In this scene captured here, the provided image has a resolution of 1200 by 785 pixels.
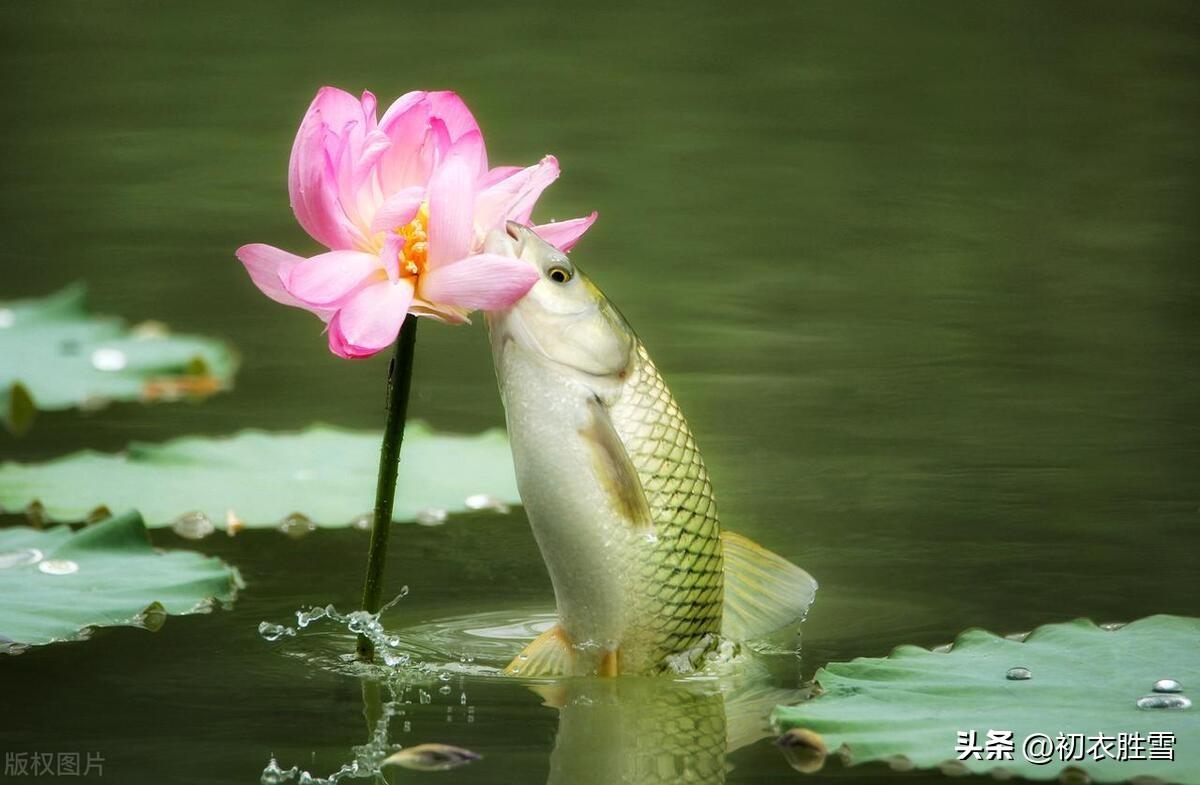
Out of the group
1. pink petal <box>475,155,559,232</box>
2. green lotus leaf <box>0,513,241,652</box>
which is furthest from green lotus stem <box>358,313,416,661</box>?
green lotus leaf <box>0,513,241,652</box>

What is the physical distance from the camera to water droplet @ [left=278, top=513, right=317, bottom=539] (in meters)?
3.46

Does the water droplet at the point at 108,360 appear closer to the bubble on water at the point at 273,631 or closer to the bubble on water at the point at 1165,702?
the bubble on water at the point at 273,631

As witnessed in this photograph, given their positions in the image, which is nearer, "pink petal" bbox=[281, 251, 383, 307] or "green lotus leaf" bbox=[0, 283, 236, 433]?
"pink petal" bbox=[281, 251, 383, 307]

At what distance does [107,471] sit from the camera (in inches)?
144

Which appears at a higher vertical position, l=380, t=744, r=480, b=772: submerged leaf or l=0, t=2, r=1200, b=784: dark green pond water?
l=0, t=2, r=1200, b=784: dark green pond water

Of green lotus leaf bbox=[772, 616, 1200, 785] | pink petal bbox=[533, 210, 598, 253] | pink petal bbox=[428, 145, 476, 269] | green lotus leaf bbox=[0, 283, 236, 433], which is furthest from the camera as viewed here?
green lotus leaf bbox=[0, 283, 236, 433]

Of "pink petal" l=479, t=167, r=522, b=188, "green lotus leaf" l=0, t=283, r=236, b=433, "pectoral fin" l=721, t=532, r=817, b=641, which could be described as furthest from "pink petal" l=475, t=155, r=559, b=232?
"green lotus leaf" l=0, t=283, r=236, b=433

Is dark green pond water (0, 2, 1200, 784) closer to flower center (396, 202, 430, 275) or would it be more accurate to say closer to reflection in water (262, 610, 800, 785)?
reflection in water (262, 610, 800, 785)

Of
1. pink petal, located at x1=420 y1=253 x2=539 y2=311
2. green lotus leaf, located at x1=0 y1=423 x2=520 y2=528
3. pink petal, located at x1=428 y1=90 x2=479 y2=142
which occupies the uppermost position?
pink petal, located at x1=428 y1=90 x2=479 y2=142

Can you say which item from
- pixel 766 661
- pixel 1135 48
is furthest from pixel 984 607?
pixel 1135 48

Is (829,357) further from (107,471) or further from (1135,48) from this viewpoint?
(1135,48)

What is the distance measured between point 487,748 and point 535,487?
0.37 metres

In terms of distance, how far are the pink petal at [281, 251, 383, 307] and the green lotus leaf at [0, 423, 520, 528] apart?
1.25 metres

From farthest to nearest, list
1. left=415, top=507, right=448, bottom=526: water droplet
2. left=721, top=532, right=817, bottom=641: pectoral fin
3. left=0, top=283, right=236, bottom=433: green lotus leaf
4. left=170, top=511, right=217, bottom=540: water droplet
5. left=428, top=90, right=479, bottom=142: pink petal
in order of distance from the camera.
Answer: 1. left=0, top=283, right=236, bottom=433: green lotus leaf
2. left=415, top=507, right=448, bottom=526: water droplet
3. left=170, top=511, right=217, bottom=540: water droplet
4. left=721, top=532, right=817, bottom=641: pectoral fin
5. left=428, top=90, right=479, bottom=142: pink petal
